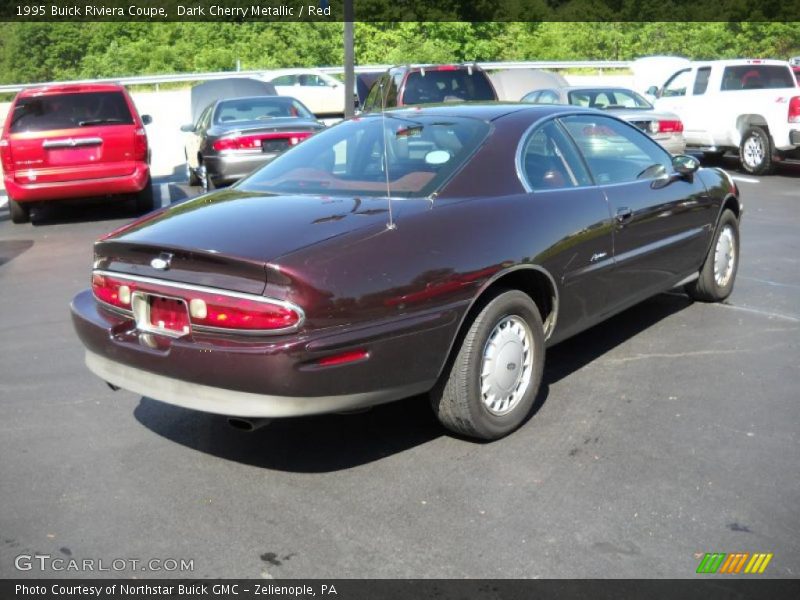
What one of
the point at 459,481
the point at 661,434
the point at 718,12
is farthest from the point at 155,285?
the point at 718,12

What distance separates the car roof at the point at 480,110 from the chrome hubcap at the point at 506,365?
1.23 m

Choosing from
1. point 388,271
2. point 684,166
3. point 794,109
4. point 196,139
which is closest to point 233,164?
point 196,139

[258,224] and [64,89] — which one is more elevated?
[64,89]

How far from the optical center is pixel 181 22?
145ft

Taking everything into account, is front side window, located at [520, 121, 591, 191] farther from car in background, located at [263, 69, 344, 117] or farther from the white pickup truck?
car in background, located at [263, 69, 344, 117]

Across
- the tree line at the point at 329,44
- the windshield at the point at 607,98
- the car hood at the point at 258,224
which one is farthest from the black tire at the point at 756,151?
the tree line at the point at 329,44

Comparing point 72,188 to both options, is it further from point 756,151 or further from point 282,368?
point 756,151

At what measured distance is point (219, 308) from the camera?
3768 millimetres

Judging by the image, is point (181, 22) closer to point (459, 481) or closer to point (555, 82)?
point (555, 82)

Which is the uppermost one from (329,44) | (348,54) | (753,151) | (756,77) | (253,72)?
(329,44)

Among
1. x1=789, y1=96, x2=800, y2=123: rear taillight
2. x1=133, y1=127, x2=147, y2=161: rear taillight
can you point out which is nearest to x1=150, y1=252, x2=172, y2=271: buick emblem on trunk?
x1=133, y1=127, x2=147, y2=161: rear taillight

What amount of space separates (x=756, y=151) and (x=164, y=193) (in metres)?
9.40

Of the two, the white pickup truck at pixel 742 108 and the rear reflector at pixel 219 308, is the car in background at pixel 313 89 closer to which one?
the white pickup truck at pixel 742 108

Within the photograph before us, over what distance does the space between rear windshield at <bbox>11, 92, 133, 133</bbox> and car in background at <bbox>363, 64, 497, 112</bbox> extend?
4.69m
